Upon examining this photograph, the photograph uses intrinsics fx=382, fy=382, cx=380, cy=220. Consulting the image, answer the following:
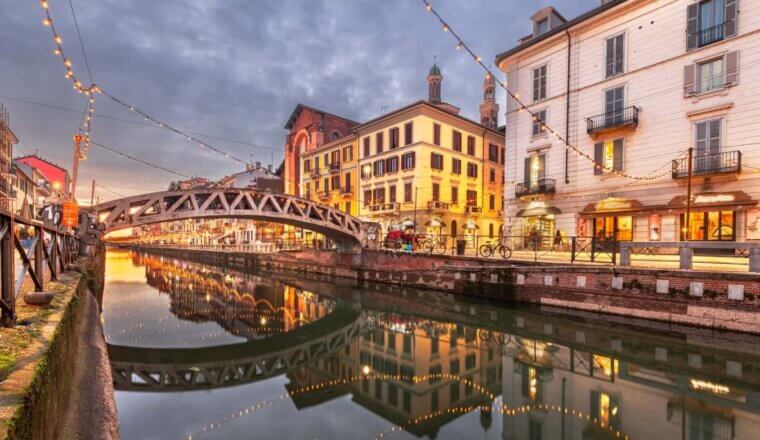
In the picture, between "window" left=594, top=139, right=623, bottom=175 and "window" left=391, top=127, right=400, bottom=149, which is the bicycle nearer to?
"window" left=594, top=139, right=623, bottom=175

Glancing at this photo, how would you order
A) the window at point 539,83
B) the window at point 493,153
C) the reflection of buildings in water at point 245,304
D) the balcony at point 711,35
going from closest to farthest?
the reflection of buildings in water at point 245,304, the balcony at point 711,35, the window at point 539,83, the window at point 493,153

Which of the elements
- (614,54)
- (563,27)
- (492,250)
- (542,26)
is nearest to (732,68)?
(614,54)

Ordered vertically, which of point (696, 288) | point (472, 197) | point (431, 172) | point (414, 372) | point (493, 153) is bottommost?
point (414, 372)

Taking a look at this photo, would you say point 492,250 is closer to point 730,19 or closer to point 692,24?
point 692,24

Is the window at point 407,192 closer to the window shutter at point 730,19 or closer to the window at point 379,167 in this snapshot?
the window at point 379,167

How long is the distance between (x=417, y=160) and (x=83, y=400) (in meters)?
29.8

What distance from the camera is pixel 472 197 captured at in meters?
37.9

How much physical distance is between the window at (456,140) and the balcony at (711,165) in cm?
1896

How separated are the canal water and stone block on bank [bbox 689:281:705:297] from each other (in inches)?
51.1

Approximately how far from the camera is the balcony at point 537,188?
24109mm

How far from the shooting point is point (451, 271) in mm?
20094

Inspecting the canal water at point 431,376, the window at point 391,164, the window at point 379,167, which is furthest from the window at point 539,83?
the canal water at point 431,376

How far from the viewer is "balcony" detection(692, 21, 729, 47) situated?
1850 centimetres

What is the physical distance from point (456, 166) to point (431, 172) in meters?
3.69
